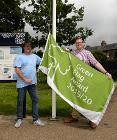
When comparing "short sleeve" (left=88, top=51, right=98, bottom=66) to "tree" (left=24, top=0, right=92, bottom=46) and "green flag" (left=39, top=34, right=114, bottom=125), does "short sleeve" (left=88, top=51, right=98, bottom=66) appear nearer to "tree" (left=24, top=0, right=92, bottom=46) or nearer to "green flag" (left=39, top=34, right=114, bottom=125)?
"green flag" (left=39, top=34, right=114, bottom=125)

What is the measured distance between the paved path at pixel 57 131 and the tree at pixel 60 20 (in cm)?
1405

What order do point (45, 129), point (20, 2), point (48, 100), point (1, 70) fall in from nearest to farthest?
point (45, 129), point (1, 70), point (48, 100), point (20, 2)

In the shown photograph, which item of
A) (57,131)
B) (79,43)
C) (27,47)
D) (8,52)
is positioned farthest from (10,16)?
(57,131)

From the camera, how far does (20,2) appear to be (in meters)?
33.8

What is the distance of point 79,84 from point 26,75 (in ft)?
3.60

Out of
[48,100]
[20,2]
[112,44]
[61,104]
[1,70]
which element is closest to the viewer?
[1,70]

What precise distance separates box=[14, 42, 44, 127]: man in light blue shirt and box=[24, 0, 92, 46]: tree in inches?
562

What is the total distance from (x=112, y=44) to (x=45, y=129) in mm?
95627

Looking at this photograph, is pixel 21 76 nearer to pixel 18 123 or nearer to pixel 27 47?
pixel 27 47

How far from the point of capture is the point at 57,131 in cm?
867

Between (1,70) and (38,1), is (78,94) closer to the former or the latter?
(1,70)

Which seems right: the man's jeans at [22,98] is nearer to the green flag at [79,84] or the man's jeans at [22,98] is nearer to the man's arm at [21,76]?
the man's arm at [21,76]

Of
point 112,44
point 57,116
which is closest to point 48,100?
point 57,116

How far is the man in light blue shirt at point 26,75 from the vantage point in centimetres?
903
